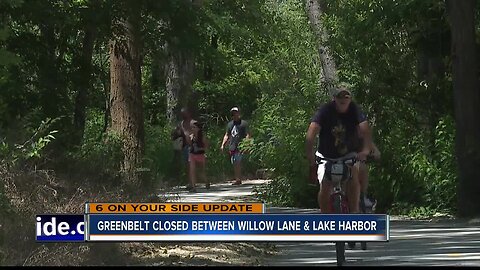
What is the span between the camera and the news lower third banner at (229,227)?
10367 millimetres

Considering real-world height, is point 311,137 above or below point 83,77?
below

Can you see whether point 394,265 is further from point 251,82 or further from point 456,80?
point 251,82

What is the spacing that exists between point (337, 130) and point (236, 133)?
49.6ft

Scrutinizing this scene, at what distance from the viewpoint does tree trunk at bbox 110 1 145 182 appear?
17891 mm

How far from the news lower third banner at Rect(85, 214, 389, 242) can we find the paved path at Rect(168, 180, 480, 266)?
1.72 m

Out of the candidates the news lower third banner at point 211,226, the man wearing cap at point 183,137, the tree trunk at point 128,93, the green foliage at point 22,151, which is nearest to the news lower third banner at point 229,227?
the news lower third banner at point 211,226

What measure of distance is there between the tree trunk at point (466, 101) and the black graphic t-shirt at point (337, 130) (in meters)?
5.99

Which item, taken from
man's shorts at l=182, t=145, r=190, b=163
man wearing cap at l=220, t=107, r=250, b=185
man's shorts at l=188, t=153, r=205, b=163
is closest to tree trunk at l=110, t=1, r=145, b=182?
man's shorts at l=188, t=153, r=205, b=163

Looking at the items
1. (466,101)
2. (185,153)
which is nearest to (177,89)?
(185,153)

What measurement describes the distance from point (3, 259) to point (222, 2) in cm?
2657

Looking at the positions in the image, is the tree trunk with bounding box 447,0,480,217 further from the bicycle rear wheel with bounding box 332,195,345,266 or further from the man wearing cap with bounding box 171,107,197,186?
the man wearing cap with bounding box 171,107,197,186

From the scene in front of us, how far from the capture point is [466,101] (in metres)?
18.3

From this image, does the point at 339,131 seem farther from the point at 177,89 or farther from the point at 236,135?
the point at 177,89

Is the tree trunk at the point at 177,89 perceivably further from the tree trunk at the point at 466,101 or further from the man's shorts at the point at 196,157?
the tree trunk at the point at 466,101
